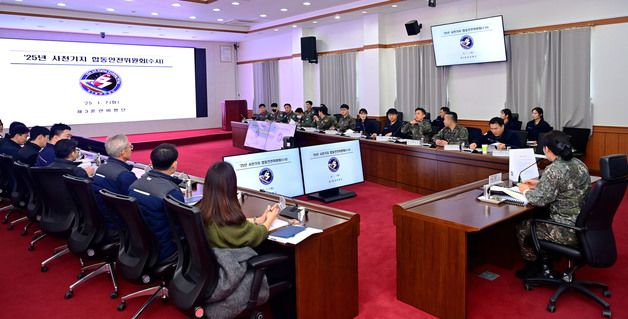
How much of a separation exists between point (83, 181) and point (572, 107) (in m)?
6.86

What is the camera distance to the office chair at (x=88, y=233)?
9.90ft

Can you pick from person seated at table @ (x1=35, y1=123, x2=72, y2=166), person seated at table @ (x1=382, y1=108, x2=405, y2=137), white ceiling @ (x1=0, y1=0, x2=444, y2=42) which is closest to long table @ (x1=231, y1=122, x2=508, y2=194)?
person seated at table @ (x1=382, y1=108, x2=405, y2=137)

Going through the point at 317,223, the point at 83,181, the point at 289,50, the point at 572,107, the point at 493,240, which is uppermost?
the point at 289,50

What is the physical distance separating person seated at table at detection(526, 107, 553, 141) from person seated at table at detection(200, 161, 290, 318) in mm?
6038

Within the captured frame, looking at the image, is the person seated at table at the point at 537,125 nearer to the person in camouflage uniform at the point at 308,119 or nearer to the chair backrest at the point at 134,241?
the person in camouflage uniform at the point at 308,119

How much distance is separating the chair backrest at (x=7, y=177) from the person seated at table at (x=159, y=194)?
2.65m

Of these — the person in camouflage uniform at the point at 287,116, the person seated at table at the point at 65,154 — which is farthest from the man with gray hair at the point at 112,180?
the person in camouflage uniform at the point at 287,116

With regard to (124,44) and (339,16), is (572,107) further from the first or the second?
(124,44)

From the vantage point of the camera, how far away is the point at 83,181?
115 inches

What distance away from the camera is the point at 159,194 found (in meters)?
2.54

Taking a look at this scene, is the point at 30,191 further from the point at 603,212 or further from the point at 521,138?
the point at 521,138

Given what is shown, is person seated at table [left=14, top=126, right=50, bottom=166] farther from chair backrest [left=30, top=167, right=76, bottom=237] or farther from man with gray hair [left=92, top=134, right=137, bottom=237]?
man with gray hair [left=92, top=134, right=137, bottom=237]

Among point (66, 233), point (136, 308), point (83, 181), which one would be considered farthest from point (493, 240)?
point (66, 233)

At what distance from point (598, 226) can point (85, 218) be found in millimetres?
3384
